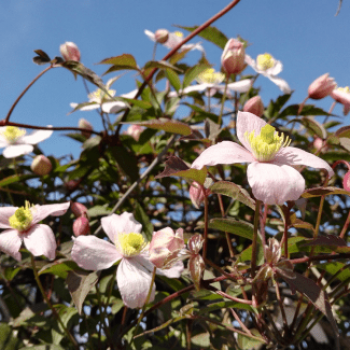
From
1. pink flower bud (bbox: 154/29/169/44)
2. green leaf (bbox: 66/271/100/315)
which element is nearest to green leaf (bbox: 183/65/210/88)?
pink flower bud (bbox: 154/29/169/44)

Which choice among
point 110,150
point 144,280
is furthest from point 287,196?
point 110,150

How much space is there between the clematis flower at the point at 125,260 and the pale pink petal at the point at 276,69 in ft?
1.82

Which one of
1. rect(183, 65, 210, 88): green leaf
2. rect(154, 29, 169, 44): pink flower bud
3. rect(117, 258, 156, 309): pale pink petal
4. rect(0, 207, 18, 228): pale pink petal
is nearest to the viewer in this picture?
rect(117, 258, 156, 309): pale pink petal

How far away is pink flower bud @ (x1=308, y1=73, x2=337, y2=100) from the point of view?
0.76 metres

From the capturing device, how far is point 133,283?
551 mm

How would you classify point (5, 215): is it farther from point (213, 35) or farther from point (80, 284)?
point (213, 35)

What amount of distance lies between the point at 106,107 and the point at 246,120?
0.49 m

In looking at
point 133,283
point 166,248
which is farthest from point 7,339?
point 166,248

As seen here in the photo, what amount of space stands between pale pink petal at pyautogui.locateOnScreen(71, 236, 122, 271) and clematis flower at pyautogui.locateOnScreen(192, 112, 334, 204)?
24 centimetres

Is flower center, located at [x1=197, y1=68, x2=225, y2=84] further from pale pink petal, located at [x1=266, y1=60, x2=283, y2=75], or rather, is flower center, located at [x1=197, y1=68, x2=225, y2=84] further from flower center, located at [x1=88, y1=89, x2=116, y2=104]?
flower center, located at [x1=88, y1=89, x2=116, y2=104]

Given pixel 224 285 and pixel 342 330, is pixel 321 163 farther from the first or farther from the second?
pixel 342 330

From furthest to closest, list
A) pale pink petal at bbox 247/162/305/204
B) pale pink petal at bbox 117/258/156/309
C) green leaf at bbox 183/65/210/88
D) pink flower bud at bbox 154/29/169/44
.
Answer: pink flower bud at bbox 154/29/169/44 → green leaf at bbox 183/65/210/88 → pale pink petal at bbox 117/258/156/309 → pale pink petal at bbox 247/162/305/204

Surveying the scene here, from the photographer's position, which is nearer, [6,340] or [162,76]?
[6,340]

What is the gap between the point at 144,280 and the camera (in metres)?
0.57
